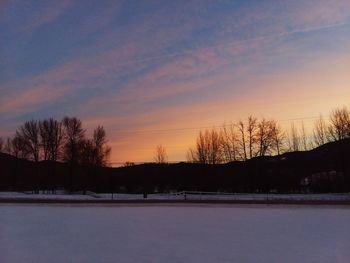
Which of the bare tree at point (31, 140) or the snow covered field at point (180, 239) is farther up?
the bare tree at point (31, 140)

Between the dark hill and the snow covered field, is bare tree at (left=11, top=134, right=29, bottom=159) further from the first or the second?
the snow covered field

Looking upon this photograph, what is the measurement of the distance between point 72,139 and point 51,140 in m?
3.80

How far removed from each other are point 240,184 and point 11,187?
123 ft

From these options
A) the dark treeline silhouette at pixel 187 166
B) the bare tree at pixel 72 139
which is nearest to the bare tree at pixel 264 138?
the dark treeline silhouette at pixel 187 166

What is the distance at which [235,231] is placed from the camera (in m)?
12.7

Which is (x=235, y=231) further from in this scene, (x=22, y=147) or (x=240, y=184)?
(x=22, y=147)

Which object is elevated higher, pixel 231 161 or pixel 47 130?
pixel 47 130

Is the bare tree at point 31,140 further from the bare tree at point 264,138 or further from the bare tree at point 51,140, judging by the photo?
the bare tree at point 264,138

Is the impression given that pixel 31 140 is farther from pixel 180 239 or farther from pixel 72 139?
pixel 180 239

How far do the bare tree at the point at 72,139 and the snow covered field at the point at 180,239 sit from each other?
172 feet

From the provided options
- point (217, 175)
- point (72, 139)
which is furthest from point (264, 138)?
point (72, 139)

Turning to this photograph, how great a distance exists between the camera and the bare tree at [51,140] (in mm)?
71500

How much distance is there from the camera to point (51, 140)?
71.8m

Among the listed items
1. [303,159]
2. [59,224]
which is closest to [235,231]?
[59,224]
